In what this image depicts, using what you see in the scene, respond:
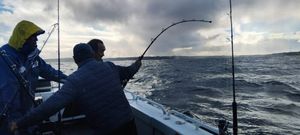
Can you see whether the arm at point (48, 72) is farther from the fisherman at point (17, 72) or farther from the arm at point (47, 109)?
the arm at point (47, 109)

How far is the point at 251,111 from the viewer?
11594 millimetres

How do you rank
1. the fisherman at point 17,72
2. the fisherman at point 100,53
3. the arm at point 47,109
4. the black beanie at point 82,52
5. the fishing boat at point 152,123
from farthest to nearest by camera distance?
the fishing boat at point 152,123 → the fisherman at point 100,53 → the fisherman at point 17,72 → the black beanie at point 82,52 → the arm at point 47,109

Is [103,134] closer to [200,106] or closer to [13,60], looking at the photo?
[13,60]

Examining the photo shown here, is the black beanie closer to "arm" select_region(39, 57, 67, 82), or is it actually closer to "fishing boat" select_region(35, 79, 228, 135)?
"fishing boat" select_region(35, 79, 228, 135)

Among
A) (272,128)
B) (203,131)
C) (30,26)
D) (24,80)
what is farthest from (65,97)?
(272,128)

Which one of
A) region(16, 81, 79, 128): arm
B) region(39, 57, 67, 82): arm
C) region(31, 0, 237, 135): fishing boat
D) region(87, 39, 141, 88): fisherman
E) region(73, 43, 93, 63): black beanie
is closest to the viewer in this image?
region(16, 81, 79, 128): arm

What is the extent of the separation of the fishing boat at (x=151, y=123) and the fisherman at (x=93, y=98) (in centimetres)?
86

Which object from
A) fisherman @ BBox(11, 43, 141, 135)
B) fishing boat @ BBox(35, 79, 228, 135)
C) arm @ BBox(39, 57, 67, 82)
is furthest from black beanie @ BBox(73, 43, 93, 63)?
arm @ BBox(39, 57, 67, 82)

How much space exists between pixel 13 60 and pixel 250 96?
14.6 meters

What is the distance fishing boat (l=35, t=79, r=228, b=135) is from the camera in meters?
3.48

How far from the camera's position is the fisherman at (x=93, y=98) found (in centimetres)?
224

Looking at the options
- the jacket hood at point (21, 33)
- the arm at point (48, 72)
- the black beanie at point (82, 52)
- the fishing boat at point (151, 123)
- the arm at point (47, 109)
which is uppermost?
the jacket hood at point (21, 33)

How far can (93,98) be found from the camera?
7.91ft

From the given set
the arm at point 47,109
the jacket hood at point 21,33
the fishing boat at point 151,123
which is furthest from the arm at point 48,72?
the arm at point 47,109
